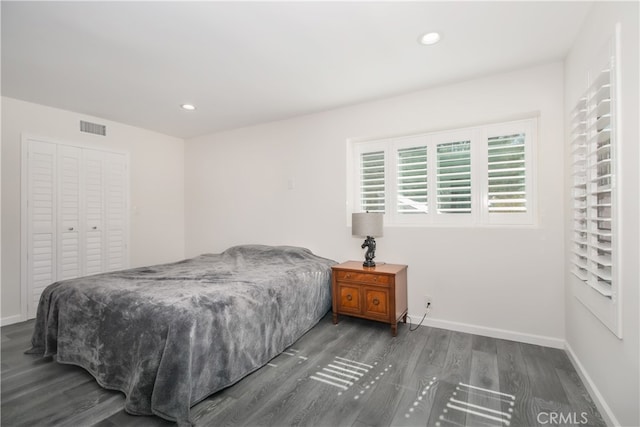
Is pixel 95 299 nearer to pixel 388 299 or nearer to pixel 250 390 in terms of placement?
pixel 250 390

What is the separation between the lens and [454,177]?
3.04 m

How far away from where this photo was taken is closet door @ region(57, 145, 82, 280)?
11.9 feet

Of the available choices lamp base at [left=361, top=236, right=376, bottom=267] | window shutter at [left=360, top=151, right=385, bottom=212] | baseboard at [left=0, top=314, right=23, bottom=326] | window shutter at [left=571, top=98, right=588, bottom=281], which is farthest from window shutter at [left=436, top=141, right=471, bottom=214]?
baseboard at [left=0, top=314, right=23, bottom=326]

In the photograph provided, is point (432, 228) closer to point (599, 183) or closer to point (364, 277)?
point (364, 277)

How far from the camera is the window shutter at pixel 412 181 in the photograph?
Result: 321 cm

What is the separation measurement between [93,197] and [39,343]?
203cm

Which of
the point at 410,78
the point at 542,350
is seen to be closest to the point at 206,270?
the point at 410,78

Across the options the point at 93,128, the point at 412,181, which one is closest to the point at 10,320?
the point at 93,128

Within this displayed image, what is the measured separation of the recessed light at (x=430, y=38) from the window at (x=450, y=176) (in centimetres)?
108

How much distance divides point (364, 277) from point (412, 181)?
1188mm

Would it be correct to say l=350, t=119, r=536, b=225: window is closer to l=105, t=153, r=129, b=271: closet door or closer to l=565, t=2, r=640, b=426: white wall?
l=565, t=2, r=640, b=426: white wall

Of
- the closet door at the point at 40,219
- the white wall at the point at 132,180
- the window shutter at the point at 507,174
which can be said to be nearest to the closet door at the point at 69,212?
the closet door at the point at 40,219

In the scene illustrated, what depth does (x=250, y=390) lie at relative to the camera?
1983mm

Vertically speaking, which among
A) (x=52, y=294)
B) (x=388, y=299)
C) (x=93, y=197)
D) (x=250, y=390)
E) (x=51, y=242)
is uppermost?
(x=93, y=197)
